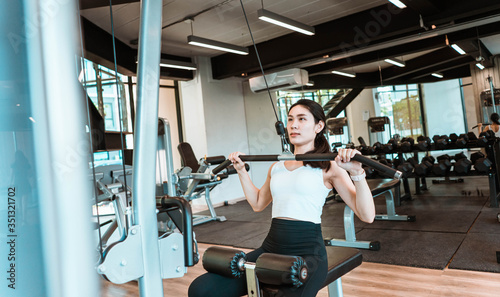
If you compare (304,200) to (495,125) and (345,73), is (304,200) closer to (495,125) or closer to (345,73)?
(495,125)

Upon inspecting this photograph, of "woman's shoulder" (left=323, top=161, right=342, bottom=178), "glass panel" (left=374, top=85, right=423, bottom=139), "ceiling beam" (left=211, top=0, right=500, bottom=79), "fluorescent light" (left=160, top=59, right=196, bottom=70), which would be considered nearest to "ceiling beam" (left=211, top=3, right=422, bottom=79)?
"ceiling beam" (left=211, top=0, right=500, bottom=79)

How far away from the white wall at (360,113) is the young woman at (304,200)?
190 inches

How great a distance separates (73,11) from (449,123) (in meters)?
6.20

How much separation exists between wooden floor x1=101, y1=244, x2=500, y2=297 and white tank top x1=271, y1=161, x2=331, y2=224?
0.99 m

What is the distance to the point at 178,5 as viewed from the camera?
14.6 feet

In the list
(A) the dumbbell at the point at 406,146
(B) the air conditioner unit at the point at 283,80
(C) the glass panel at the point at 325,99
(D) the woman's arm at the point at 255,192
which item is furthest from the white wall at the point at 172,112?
(D) the woman's arm at the point at 255,192

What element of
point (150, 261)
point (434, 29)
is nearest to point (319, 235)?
point (150, 261)

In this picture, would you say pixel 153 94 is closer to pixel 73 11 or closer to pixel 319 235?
pixel 73 11

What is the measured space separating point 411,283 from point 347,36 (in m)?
3.63

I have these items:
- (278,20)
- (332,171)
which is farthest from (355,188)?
(278,20)

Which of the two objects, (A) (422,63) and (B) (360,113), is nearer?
(A) (422,63)

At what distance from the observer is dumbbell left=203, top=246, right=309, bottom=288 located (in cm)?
102

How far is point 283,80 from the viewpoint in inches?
255

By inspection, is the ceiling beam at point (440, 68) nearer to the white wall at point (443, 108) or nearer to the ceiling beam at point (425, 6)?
the white wall at point (443, 108)
